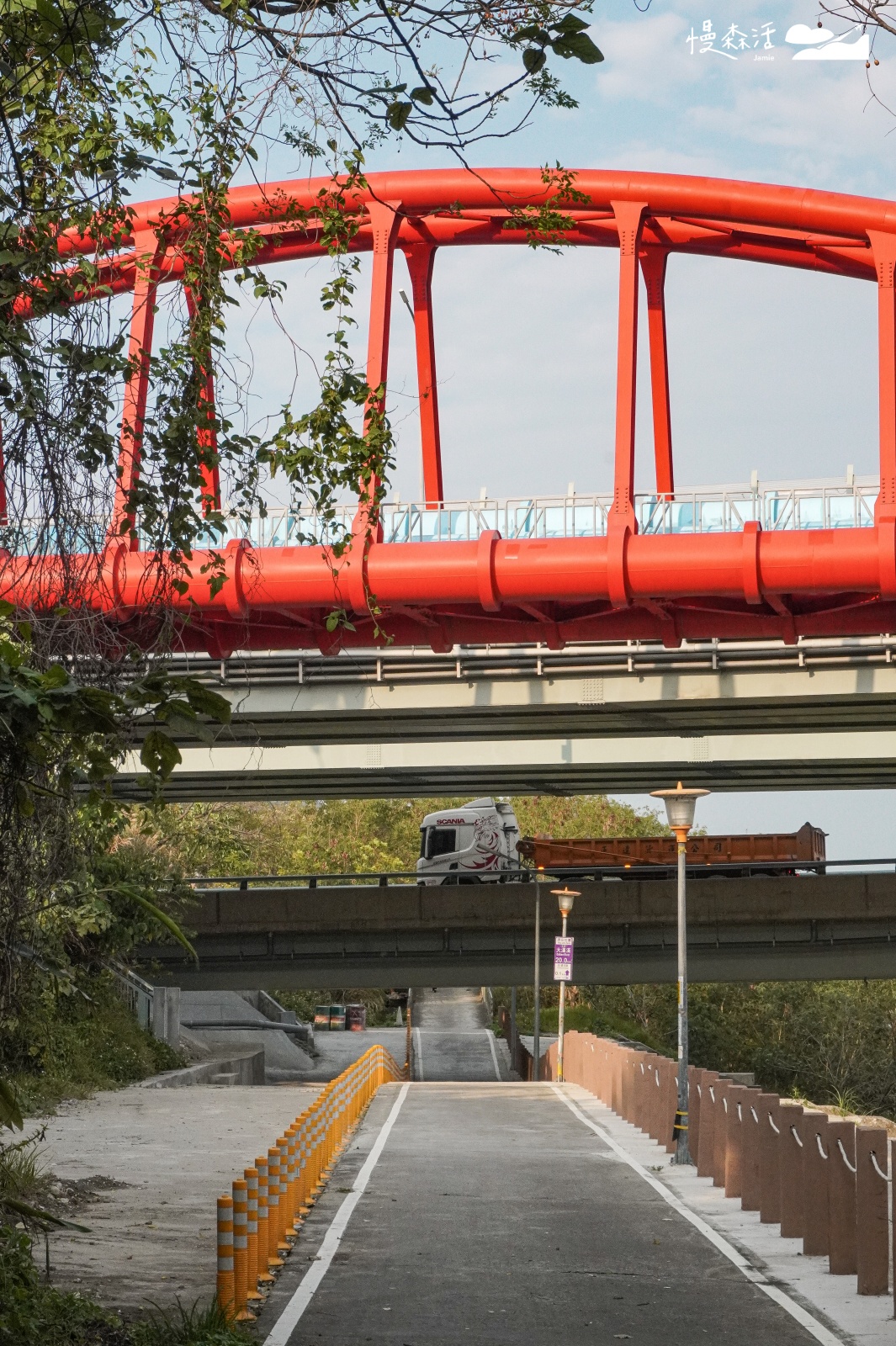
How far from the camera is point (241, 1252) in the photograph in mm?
9102

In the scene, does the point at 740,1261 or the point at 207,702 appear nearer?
the point at 207,702

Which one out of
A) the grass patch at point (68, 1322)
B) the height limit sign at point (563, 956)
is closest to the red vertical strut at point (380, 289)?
the height limit sign at point (563, 956)

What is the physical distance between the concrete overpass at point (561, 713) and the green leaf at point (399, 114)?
21.9 meters

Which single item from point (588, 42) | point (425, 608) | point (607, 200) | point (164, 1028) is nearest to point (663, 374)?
point (607, 200)

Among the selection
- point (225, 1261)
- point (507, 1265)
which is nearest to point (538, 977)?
point (507, 1265)

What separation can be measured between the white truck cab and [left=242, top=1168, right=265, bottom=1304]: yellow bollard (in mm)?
36216

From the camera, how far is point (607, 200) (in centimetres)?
3638

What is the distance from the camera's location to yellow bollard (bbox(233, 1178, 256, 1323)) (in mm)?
8844

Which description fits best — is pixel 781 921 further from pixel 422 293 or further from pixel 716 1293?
pixel 716 1293

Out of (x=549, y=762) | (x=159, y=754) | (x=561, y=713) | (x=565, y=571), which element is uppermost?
(x=565, y=571)

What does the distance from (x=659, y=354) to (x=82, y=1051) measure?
25.4m

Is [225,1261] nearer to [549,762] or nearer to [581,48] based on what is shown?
[581,48]

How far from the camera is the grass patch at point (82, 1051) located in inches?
889

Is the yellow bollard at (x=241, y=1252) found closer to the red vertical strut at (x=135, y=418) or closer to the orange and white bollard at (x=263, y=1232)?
the orange and white bollard at (x=263, y=1232)
